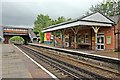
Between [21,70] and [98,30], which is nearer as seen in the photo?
[21,70]

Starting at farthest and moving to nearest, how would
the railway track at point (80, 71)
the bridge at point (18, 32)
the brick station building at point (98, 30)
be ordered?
the bridge at point (18, 32) → the brick station building at point (98, 30) → the railway track at point (80, 71)

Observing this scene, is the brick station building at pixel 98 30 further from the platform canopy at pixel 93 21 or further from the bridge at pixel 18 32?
the bridge at pixel 18 32

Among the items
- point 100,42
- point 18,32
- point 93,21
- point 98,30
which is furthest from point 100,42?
point 18,32

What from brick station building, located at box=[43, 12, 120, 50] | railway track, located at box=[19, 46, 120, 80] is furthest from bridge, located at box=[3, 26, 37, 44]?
railway track, located at box=[19, 46, 120, 80]

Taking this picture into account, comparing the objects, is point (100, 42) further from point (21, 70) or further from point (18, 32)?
point (18, 32)

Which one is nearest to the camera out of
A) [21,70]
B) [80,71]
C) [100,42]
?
[21,70]

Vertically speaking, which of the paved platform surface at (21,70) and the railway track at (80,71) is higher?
the paved platform surface at (21,70)

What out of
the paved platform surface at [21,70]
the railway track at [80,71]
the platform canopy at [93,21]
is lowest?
the railway track at [80,71]

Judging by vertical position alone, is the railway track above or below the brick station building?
below

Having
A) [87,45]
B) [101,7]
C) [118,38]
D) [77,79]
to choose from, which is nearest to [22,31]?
[101,7]

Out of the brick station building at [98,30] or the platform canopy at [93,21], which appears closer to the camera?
the platform canopy at [93,21]

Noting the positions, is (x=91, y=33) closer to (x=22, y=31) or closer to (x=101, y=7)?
(x=101, y=7)

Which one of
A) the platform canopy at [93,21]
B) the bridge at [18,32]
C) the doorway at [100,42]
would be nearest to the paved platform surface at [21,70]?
the platform canopy at [93,21]

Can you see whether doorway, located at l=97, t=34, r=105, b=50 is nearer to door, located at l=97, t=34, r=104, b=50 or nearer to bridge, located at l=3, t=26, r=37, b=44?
door, located at l=97, t=34, r=104, b=50
